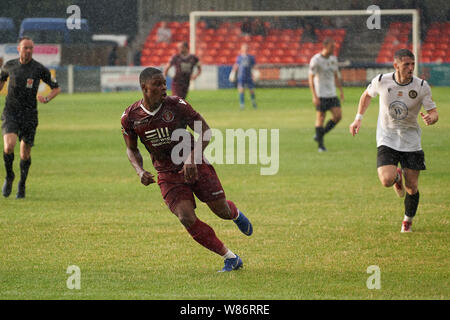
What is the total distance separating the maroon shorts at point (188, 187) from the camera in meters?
7.11

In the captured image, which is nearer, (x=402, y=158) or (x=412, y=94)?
(x=412, y=94)

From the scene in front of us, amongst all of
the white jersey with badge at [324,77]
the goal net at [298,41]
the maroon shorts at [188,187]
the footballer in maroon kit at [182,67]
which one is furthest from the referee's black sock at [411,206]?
the goal net at [298,41]

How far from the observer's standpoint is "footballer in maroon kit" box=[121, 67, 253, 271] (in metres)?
6.93

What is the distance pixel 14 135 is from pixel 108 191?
1699 mm

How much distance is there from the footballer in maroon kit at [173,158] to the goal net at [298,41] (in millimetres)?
23973

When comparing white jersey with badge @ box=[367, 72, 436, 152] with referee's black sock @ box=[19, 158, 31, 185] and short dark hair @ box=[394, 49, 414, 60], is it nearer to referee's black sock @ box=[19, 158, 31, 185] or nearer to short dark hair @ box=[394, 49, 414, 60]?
short dark hair @ box=[394, 49, 414, 60]

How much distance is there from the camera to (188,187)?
7180mm

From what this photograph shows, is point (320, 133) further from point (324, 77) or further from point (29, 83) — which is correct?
point (29, 83)

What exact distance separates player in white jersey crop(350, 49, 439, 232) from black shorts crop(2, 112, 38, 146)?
16.2 ft

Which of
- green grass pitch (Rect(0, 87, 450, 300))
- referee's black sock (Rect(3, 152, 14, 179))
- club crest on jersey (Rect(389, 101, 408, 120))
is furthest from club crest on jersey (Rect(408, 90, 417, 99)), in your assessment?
referee's black sock (Rect(3, 152, 14, 179))

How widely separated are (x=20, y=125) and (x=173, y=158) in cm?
510

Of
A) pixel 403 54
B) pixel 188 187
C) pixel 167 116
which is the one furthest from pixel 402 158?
pixel 167 116

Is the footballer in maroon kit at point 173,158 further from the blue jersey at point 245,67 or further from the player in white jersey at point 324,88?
the blue jersey at point 245,67

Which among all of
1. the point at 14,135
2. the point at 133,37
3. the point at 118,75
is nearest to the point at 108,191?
the point at 14,135
